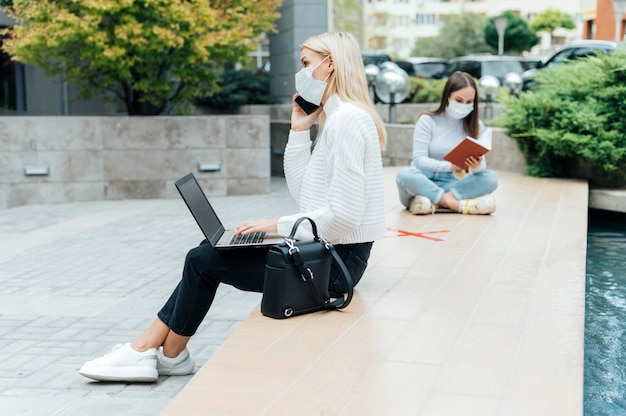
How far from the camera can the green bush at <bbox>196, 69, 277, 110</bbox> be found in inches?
766

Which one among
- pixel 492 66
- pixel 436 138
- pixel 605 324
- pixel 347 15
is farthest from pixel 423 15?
pixel 605 324

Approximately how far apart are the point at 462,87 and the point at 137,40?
5.16m

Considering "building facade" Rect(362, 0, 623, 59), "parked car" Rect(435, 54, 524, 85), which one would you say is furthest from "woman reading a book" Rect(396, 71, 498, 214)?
"building facade" Rect(362, 0, 623, 59)

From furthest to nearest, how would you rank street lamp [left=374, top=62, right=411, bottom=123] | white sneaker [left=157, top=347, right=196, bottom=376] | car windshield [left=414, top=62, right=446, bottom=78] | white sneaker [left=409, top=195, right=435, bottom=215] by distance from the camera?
car windshield [left=414, top=62, right=446, bottom=78] < street lamp [left=374, top=62, right=411, bottom=123] < white sneaker [left=409, top=195, right=435, bottom=215] < white sneaker [left=157, top=347, right=196, bottom=376]

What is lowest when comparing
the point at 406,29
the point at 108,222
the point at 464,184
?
the point at 108,222

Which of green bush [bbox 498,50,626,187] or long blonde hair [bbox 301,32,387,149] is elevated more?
long blonde hair [bbox 301,32,387,149]

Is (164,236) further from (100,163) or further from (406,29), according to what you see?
(406,29)

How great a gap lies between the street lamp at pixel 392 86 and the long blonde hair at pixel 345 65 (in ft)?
33.0

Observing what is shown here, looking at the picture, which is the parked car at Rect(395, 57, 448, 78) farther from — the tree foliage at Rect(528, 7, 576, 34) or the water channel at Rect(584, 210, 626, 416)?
the tree foliage at Rect(528, 7, 576, 34)

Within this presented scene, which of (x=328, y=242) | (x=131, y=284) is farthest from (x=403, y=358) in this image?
(x=131, y=284)

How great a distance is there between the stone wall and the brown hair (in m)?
4.73

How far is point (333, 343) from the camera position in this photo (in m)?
4.04

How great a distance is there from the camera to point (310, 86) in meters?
4.55

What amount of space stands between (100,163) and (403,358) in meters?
8.85
